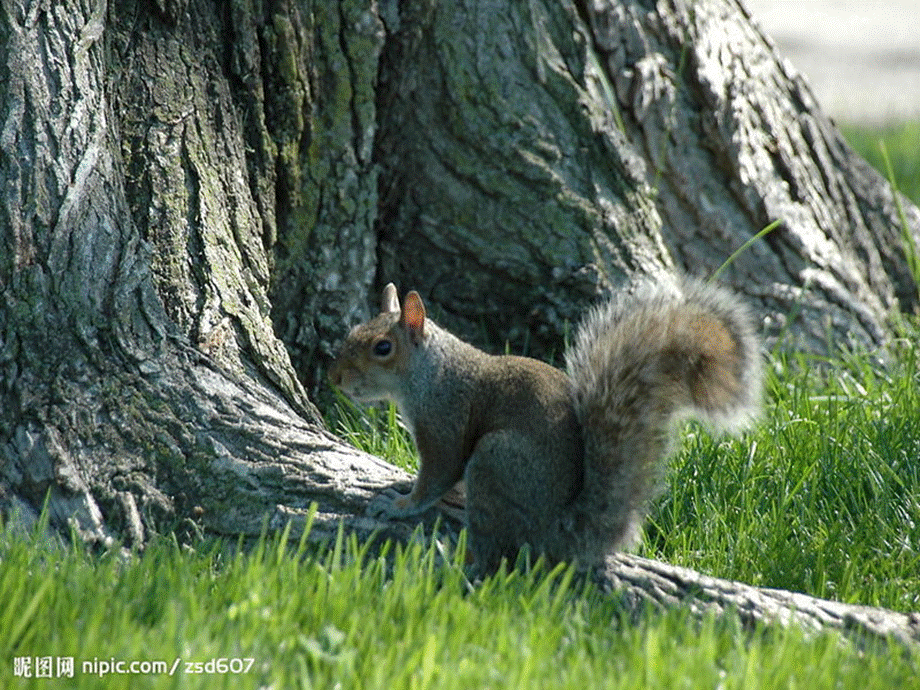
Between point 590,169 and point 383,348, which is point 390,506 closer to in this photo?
point 383,348

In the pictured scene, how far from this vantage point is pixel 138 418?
2561mm

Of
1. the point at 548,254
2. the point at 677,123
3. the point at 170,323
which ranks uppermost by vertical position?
the point at 677,123

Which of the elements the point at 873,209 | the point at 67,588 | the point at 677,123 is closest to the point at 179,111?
the point at 67,588

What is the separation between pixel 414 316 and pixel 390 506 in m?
0.49

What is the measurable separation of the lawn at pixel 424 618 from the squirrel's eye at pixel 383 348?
0.54 metres

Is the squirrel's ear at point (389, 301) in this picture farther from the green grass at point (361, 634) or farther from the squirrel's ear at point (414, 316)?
the green grass at point (361, 634)

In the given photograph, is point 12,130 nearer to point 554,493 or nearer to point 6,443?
point 6,443

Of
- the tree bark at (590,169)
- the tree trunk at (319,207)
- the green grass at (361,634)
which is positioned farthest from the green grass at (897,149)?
the green grass at (361,634)

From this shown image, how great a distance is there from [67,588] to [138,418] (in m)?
0.64

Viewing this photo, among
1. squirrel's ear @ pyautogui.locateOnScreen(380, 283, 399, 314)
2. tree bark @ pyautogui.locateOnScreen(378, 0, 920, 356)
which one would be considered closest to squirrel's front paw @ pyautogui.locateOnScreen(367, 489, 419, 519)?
squirrel's ear @ pyautogui.locateOnScreen(380, 283, 399, 314)

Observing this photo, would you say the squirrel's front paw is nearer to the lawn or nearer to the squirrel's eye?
the lawn

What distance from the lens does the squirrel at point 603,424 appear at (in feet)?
8.13

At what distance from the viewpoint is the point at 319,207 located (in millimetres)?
3430

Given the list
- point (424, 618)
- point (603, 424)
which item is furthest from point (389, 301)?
point (424, 618)
